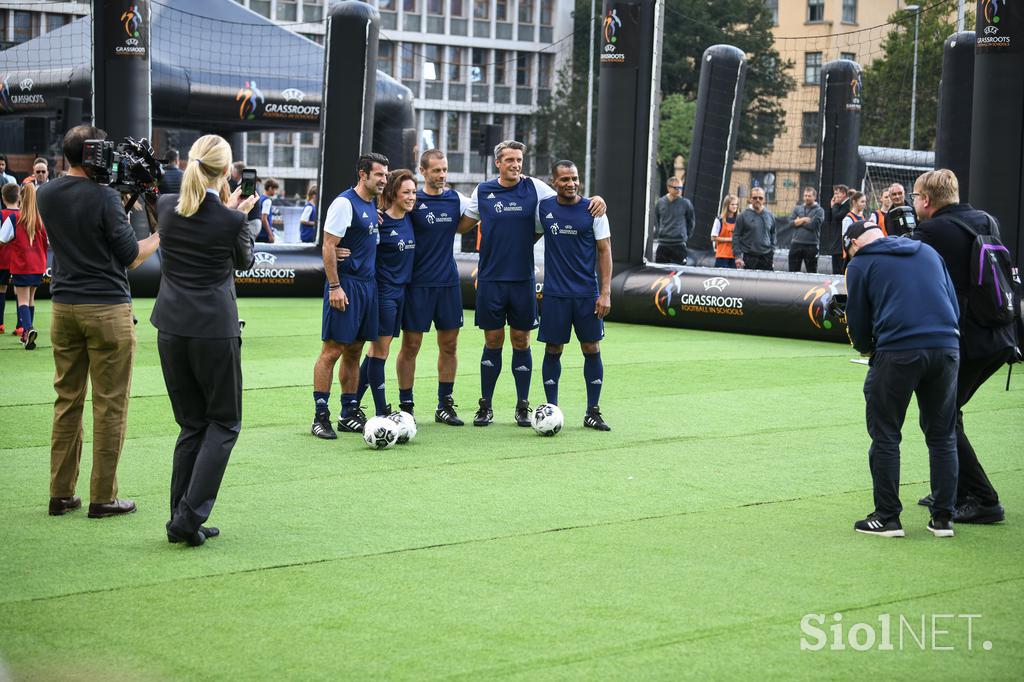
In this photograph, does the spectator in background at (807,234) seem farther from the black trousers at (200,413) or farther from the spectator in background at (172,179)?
the black trousers at (200,413)

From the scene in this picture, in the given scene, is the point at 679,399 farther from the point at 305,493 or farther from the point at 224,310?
the point at 224,310

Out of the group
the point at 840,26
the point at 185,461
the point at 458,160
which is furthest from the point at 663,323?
the point at 458,160

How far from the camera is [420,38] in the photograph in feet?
207

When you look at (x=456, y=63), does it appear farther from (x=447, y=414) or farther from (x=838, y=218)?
(x=447, y=414)

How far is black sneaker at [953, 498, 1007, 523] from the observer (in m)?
6.45

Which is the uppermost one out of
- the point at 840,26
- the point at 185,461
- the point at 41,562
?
the point at 840,26

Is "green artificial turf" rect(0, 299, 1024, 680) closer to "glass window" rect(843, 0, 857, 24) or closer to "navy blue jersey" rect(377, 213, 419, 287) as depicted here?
"navy blue jersey" rect(377, 213, 419, 287)

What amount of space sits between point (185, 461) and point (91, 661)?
5.32 feet

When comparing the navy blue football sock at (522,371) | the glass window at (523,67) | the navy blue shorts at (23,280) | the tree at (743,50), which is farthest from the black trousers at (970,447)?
the glass window at (523,67)

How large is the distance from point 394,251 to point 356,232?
0.36 meters

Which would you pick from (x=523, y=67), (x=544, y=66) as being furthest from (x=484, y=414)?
(x=544, y=66)

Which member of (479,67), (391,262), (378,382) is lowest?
(378,382)

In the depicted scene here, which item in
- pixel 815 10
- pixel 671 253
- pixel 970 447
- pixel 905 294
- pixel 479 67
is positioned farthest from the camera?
pixel 479 67

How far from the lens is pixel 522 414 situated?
9.19 metres
